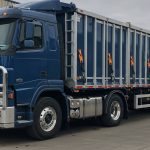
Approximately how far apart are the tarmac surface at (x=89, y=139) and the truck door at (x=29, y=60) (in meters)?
1.10

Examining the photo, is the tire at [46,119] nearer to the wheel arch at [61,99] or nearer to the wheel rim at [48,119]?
the wheel rim at [48,119]

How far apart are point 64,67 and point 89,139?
2.11 meters

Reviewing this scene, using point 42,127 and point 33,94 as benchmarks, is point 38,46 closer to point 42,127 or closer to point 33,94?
point 33,94

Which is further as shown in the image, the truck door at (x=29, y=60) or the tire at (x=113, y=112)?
the tire at (x=113, y=112)

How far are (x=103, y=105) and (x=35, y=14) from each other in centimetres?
383

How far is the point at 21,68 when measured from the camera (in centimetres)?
987

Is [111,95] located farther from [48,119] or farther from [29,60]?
Answer: [29,60]

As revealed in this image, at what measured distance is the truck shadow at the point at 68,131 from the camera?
33.8 ft

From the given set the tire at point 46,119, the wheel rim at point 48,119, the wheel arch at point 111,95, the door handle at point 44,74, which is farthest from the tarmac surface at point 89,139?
the door handle at point 44,74

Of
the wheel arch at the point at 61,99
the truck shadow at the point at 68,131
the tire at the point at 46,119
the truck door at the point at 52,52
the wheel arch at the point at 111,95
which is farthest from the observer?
the wheel arch at the point at 111,95

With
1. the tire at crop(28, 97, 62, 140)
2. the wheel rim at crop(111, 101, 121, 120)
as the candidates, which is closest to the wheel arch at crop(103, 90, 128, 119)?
the wheel rim at crop(111, 101, 121, 120)

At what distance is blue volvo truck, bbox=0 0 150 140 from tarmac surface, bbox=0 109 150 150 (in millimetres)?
388

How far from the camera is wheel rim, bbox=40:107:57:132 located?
10320 mm

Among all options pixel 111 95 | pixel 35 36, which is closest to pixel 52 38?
pixel 35 36
